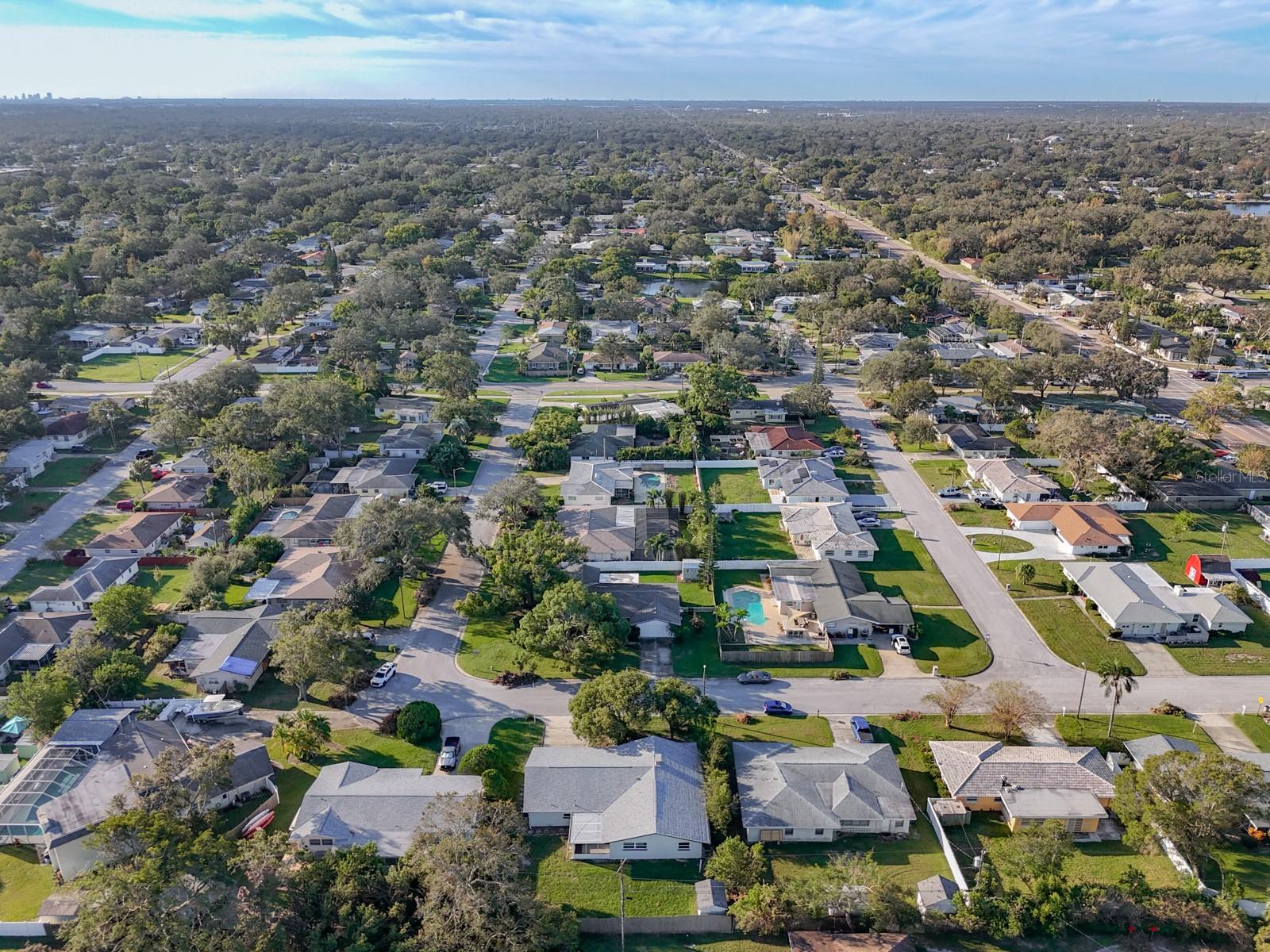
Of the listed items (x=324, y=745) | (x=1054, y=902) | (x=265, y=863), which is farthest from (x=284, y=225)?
(x=1054, y=902)

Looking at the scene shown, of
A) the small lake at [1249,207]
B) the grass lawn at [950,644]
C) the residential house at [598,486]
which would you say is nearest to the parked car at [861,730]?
the grass lawn at [950,644]

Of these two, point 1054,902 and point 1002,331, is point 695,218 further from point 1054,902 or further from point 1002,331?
point 1054,902

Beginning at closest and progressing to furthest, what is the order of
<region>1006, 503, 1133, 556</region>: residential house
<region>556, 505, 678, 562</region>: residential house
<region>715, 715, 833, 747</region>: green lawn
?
<region>715, 715, 833, 747</region>: green lawn < <region>556, 505, 678, 562</region>: residential house < <region>1006, 503, 1133, 556</region>: residential house

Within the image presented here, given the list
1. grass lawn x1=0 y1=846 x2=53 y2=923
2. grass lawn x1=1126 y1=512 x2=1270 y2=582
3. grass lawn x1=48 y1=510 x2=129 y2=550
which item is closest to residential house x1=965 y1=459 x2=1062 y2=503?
grass lawn x1=1126 y1=512 x2=1270 y2=582

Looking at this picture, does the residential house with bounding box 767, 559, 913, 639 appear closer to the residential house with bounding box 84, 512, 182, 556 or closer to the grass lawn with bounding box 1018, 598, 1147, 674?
the grass lawn with bounding box 1018, 598, 1147, 674

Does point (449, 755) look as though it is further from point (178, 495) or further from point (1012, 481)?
point (1012, 481)

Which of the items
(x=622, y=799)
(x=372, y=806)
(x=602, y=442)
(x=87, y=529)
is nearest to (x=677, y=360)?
(x=602, y=442)
